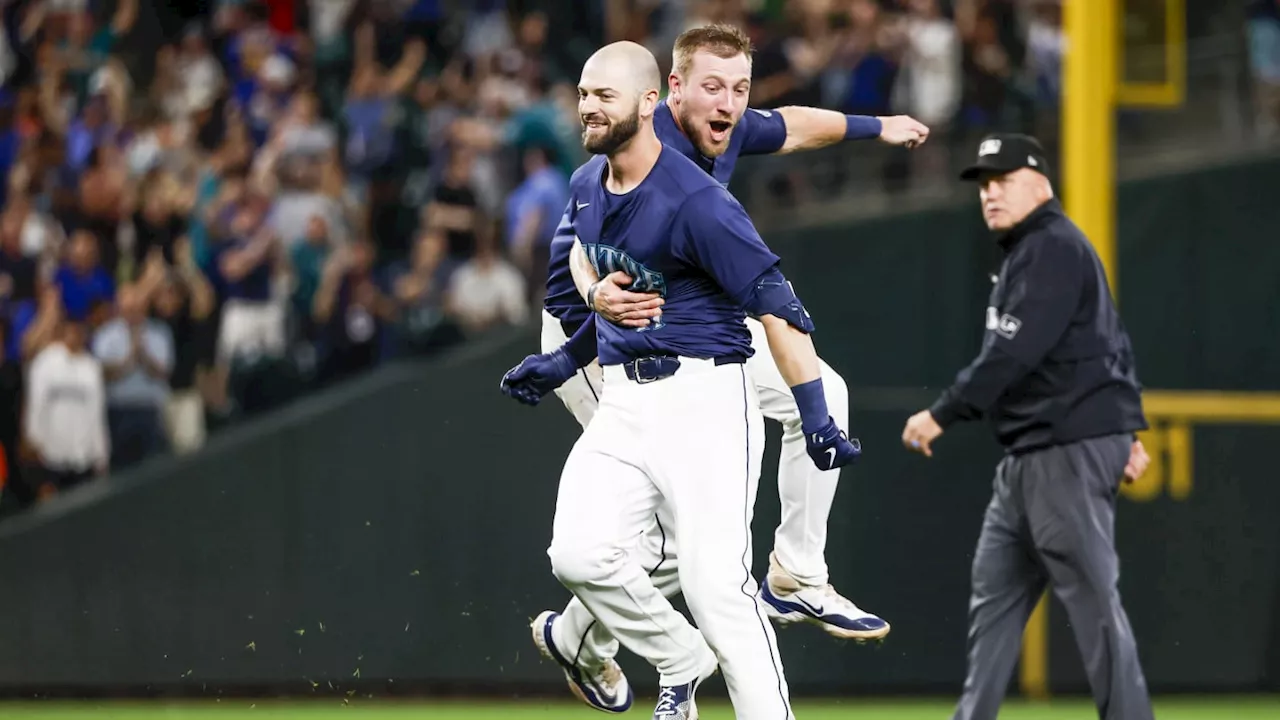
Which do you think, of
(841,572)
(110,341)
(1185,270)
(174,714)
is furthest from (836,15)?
(174,714)

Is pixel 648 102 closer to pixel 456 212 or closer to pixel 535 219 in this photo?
pixel 535 219

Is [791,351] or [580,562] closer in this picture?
[791,351]

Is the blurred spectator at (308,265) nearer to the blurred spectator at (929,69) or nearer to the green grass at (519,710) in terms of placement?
the green grass at (519,710)

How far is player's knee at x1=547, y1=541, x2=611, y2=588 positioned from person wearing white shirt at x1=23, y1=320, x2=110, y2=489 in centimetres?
581

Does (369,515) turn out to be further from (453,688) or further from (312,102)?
(312,102)

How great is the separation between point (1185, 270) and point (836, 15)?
339 centimetres

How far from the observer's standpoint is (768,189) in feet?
38.0

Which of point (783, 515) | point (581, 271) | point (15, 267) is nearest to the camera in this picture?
point (581, 271)

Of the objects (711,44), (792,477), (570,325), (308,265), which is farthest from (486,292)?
(711,44)

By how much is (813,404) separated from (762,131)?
1.33m

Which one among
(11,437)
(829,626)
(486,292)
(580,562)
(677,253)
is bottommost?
(829,626)

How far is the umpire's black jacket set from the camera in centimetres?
775

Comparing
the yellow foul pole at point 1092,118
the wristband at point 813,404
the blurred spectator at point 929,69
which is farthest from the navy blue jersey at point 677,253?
the blurred spectator at point 929,69

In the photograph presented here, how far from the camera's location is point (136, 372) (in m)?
11.9
